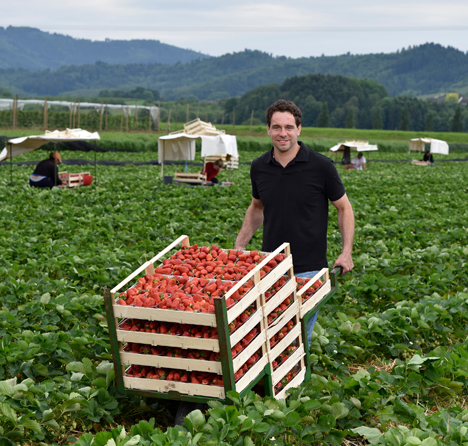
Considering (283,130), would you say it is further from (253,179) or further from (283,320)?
(283,320)

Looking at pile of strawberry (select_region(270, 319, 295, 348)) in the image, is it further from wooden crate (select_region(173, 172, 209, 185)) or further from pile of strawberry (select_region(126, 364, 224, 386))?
wooden crate (select_region(173, 172, 209, 185))

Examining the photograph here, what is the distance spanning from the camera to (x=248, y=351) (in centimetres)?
317

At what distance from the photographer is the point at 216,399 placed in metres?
3.13

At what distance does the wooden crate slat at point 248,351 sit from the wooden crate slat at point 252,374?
0.08 m

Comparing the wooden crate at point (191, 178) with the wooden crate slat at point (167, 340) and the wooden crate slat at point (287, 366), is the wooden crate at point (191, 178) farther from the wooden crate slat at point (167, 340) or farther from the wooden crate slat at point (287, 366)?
the wooden crate slat at point (167, 340)

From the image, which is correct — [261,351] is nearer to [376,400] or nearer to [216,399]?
[216,399]

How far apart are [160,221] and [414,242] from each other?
4531 millimetres

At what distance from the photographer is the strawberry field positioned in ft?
10.5

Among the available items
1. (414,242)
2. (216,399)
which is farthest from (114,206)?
(216,399)

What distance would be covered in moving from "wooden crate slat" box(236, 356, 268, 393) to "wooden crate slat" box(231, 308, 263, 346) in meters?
0.23

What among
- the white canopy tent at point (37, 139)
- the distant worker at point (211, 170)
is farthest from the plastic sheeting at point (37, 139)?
the distant worker at point (211, 170)

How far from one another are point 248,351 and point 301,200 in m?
1.26

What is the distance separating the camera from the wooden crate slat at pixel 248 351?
3.08m

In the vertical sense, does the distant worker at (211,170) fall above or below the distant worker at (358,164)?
above
